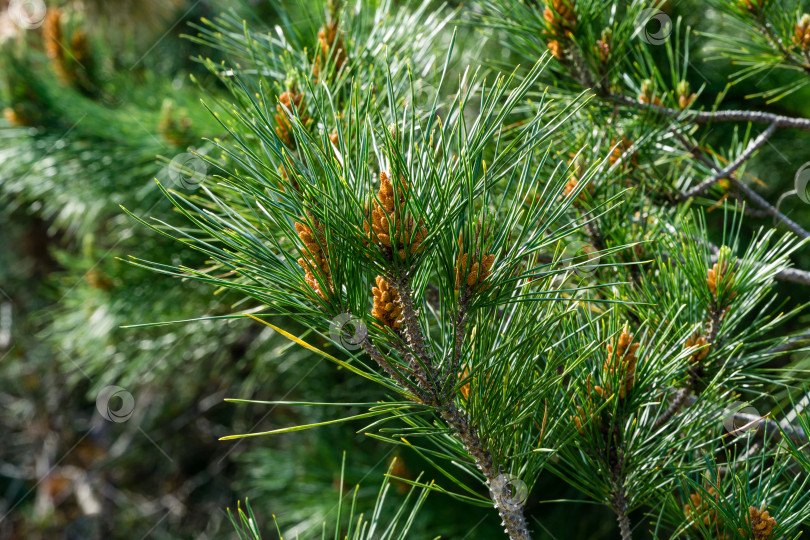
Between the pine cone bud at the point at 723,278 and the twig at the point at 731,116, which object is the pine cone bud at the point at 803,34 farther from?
the pine cone bud at the point at 723,278

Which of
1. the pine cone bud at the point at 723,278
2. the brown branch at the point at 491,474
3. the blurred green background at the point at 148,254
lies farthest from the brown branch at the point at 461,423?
the blurred green background at the point at 148,254

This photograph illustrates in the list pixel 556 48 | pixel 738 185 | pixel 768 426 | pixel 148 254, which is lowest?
pixel 148 254

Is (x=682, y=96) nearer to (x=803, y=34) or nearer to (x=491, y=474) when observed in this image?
(x=803, y=34)

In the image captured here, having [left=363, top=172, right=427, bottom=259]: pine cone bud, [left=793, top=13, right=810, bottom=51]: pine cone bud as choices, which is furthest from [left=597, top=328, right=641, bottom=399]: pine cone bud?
[left=793, top=13, right=810, bottom=51]: pine cone bud

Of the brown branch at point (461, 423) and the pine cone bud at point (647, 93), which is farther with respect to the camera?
the pine cone bud at point (647, 93)

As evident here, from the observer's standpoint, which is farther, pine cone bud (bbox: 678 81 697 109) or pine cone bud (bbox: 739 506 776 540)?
pine cone bud (bbox: 678 81 697 109)

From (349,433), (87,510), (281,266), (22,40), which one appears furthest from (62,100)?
(87,510)

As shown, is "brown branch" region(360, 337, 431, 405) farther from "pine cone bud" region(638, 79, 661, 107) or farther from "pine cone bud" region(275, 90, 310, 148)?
"pine cone bud" region(638, 79, 661, 107)

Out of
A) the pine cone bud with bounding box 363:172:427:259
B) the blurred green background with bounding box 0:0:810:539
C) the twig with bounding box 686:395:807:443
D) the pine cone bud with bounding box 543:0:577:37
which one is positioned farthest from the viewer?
the blurred green background with bounding box 0:0:810:539

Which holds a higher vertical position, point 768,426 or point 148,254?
point 768,426

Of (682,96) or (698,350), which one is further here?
(682,96)

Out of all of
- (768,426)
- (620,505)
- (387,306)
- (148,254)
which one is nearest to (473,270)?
(387,306)

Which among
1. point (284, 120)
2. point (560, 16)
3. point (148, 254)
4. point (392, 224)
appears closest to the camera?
point (392, 224)

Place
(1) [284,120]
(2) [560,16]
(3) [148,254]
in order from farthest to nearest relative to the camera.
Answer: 1. (3) [148,254]
2. (2) [560,16]
3. (1) [284,120]
